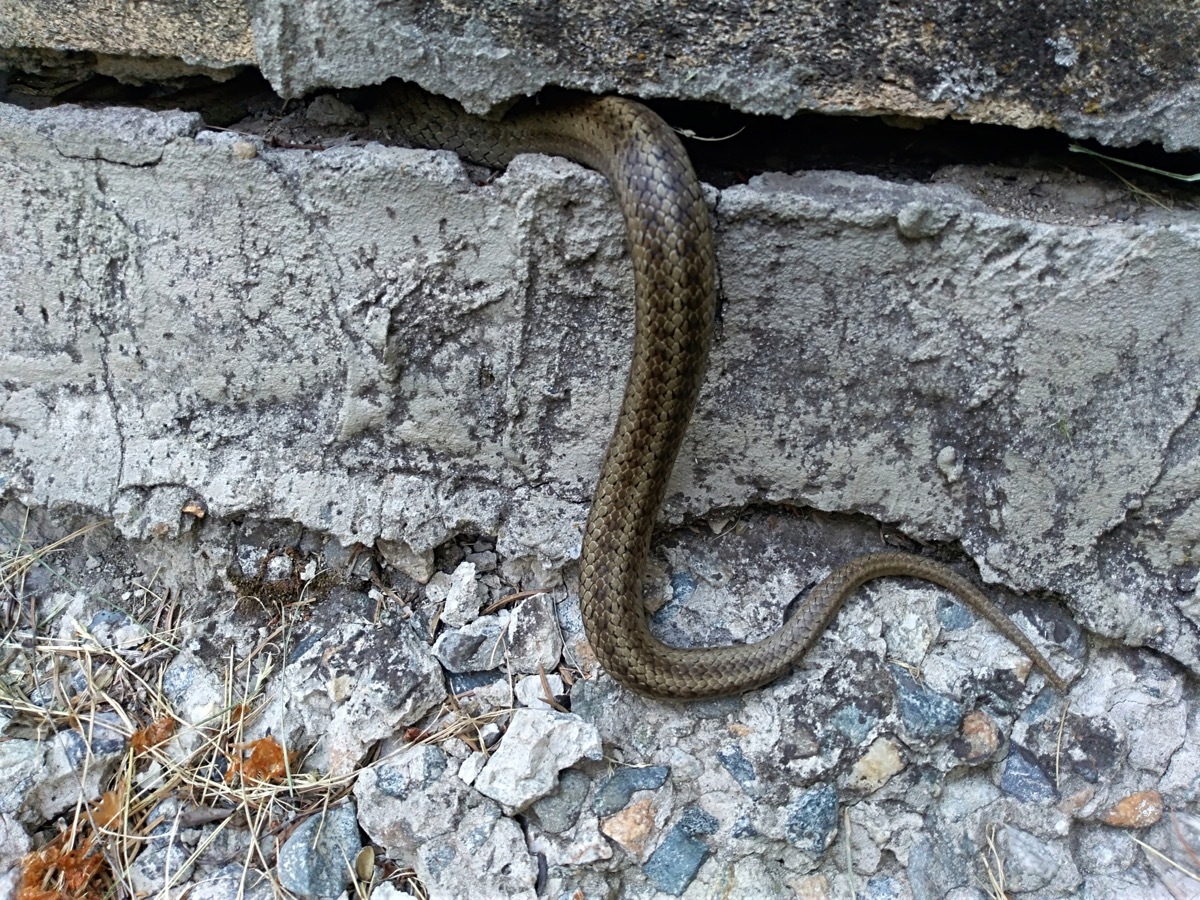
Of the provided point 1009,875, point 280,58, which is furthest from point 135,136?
point 1009,875

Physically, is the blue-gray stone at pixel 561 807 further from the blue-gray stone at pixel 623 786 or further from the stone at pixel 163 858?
the stone at pixel 163 858

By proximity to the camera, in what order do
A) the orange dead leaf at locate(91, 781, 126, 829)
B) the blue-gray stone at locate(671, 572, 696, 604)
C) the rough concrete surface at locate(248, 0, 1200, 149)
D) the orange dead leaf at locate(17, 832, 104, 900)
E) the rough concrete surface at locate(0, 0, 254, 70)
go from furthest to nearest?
the blue-gray stone at locate(671, 572, 696, 604)
the orange dead leaf at locate(91, 781, 126, 829)
the orange dead leaf at locate(17, 832, 104, 900)
the rough concrete surface at locate(0, 0, 254, 70)
the rough concrete surface at locate(248, 0, 1200, 149)

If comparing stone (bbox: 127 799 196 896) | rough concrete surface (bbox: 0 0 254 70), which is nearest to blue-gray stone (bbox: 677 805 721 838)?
stone (bbox: 127 799 196 896)

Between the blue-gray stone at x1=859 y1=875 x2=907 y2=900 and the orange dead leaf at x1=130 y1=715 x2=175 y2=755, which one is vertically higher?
the blue-gray stone at x1=859 y1=875 x2=907 y2=900

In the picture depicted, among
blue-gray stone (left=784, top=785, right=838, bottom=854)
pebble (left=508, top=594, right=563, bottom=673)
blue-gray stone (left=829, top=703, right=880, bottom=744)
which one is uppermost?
blue-gray stone (left=829, top=703, right=880, bottom=744)

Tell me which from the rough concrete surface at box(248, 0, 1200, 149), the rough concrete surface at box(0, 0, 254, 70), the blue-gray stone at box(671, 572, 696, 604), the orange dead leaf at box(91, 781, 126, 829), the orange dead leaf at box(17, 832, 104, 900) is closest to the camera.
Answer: the rough concrete surface at box(248, 0, 1200, 149)

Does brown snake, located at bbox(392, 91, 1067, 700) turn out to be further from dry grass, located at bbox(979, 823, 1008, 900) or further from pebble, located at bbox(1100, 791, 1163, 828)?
dry grass, located at bbox(979, 823, 1008, 900)

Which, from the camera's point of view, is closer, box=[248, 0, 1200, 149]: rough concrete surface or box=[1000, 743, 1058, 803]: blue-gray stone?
box=[248, 0, 1200, 149]: rough concrete surface
